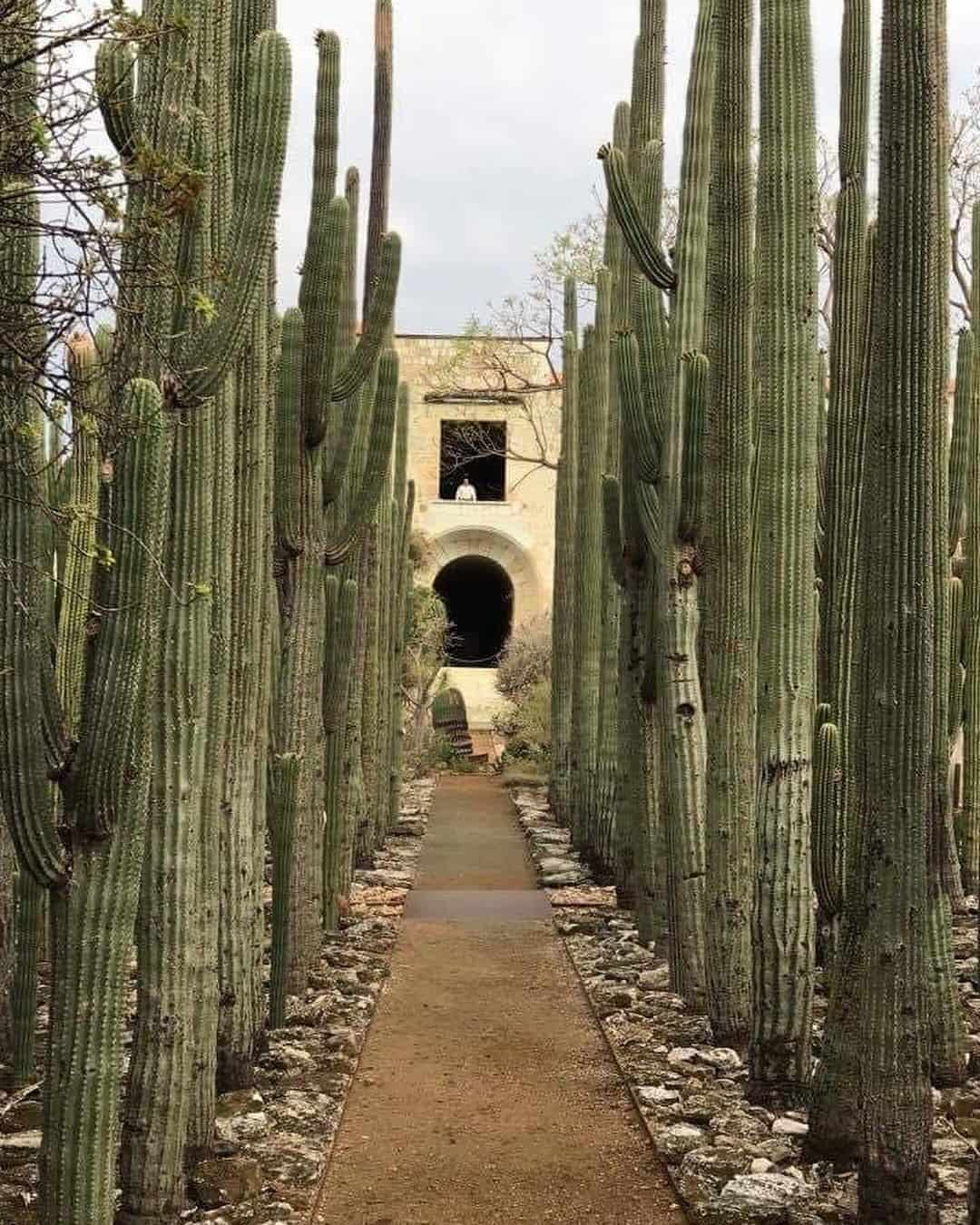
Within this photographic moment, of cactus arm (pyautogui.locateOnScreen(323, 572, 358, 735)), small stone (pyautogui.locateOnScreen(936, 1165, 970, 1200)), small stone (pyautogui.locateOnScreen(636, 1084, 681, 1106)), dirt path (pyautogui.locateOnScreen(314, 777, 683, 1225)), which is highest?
cactus arm (pyautogui.locateOnScreen(323, 572, 358, 735))

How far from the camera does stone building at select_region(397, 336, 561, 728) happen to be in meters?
26.8

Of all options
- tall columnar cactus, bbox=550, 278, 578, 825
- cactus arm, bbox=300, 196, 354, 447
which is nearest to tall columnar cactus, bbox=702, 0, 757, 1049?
cactus arm, bbox=300, 196, 354, 447

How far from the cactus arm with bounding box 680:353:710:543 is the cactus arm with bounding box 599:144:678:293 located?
770 mm

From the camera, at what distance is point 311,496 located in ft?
25.2

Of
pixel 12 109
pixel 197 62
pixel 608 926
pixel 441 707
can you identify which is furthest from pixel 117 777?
pixel 441 707

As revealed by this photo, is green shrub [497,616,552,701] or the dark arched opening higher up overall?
the dark arched opening

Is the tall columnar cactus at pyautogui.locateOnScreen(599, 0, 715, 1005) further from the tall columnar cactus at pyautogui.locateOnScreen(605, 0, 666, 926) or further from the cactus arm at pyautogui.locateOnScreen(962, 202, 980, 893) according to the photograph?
the cactus arm at pyautogui.locateOnScreen(962, 202, 980, 893)

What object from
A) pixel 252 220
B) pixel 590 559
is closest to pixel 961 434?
pixel 590 559

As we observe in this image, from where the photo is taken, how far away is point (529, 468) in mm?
28688

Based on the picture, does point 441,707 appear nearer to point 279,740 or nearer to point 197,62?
point 279,740

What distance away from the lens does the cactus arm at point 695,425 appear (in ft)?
21.9

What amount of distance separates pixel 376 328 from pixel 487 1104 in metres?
4.49

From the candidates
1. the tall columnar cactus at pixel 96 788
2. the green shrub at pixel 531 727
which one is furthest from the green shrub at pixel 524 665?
the tall columnar cactus at pixel 96 788

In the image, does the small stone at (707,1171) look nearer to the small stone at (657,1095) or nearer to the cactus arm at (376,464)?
the small stone at (657,1095)
